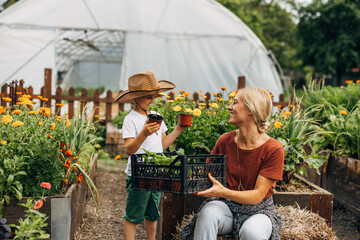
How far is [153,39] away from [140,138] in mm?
7508

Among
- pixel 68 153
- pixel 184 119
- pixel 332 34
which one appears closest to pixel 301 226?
pixel 184 119

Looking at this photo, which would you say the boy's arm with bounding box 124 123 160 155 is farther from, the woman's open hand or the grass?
the grass

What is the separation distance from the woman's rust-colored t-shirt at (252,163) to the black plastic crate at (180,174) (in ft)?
0.54

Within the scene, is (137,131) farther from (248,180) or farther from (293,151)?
(293,151)

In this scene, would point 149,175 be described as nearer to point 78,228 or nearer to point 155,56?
point 78,228

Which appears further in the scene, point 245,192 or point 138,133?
point 138,133

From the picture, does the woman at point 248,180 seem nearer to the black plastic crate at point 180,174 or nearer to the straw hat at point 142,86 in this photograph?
the black plastic crate at point 180,174

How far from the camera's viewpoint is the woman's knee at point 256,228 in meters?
2.17

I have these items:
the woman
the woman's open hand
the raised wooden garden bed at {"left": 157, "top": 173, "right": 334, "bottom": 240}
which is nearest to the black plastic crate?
the woman's open hand

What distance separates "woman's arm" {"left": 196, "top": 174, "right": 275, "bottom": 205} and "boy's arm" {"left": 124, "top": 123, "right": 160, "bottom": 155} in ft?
1.57

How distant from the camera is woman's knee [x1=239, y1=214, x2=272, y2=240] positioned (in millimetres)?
2166

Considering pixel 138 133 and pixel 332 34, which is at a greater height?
pixel 332 34

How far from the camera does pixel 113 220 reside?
3.94 metres

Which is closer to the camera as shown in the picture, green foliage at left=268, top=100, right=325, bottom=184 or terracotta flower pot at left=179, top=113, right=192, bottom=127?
terracotta flower pot at left=179, top=113, right=192, bottom=127
